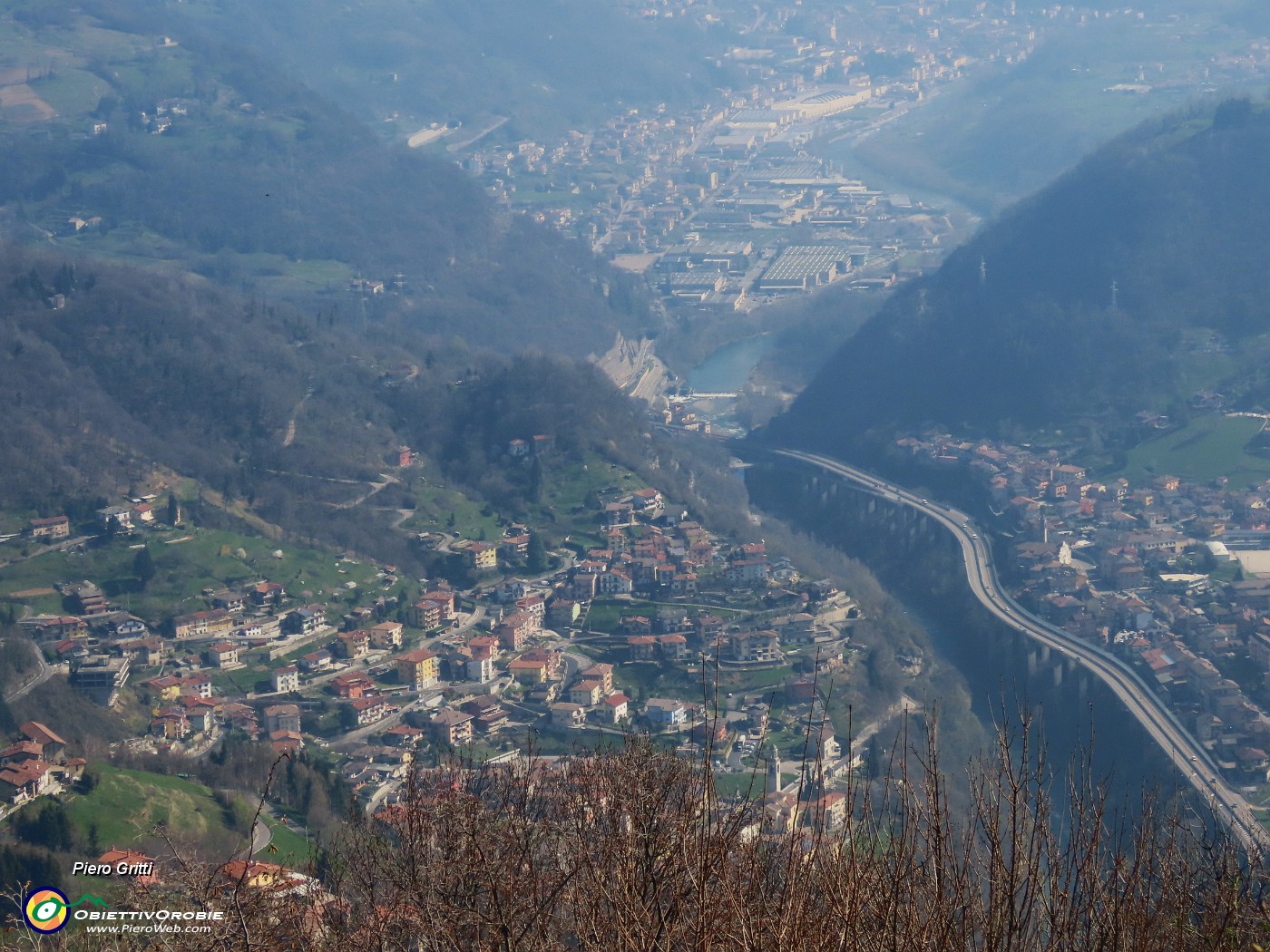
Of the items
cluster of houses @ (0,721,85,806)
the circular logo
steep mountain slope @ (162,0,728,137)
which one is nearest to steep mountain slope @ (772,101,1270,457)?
cluster of houses @ (0,721,85,806)

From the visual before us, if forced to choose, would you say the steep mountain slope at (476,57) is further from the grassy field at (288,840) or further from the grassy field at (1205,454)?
the grassy field at (288,840)

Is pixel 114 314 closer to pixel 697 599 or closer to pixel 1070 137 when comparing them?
pixel 697 599

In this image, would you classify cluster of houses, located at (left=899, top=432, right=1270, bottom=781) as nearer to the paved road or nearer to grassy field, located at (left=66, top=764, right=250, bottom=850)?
grassy field, located at (left=66, top=764, right=250, bottom=850)

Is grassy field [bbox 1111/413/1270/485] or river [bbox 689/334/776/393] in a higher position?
river [bbox 689/334/776/393]

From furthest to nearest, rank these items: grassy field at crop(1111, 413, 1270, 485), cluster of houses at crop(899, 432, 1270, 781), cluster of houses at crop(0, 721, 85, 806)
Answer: grassy field at crop(1111, 413, 1270, 485) → cluster of houses at crop(899, 432, 1270, 781) → cluster of houses at crop(0, 721, 85, 806)

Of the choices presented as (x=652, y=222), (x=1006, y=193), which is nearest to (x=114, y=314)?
(x=652, y=222)

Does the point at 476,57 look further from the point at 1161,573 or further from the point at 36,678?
the point at 36,678
